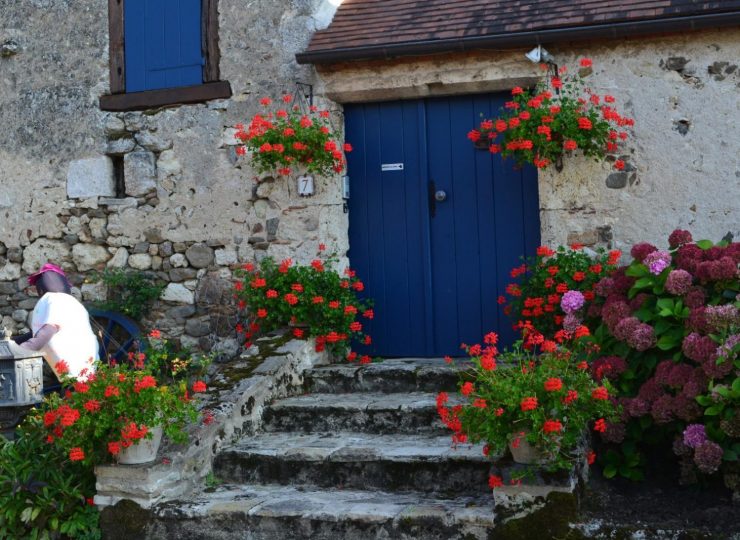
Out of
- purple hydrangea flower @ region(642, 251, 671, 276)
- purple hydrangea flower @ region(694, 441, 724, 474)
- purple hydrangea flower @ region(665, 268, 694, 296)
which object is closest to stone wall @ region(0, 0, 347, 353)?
purple hydrangea flower @ region(642, 251, 671, 276)

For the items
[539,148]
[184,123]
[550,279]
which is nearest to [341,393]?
[550,279]

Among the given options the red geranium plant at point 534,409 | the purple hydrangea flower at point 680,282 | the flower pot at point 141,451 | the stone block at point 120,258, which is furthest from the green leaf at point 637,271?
the stone block at point 120,258

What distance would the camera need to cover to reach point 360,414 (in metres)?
5.38

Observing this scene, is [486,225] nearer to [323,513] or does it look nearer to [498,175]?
[498,175]

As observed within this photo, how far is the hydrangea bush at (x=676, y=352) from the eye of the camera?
4199mm

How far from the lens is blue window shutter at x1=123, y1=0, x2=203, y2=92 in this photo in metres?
7.02

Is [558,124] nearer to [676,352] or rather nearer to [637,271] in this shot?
[637,271]

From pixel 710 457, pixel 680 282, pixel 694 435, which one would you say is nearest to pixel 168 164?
pixel 680 282

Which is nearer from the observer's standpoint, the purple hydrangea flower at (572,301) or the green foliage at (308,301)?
the purple hydrangea flower at (572,301)

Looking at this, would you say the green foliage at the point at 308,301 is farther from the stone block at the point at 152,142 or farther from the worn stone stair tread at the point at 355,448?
the stone block at the point at 152,142

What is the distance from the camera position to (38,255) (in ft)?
24.4

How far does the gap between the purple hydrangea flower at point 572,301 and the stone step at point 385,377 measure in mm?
783

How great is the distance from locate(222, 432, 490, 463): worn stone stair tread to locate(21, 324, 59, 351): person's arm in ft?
4.62

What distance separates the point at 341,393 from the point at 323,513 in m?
1.65
